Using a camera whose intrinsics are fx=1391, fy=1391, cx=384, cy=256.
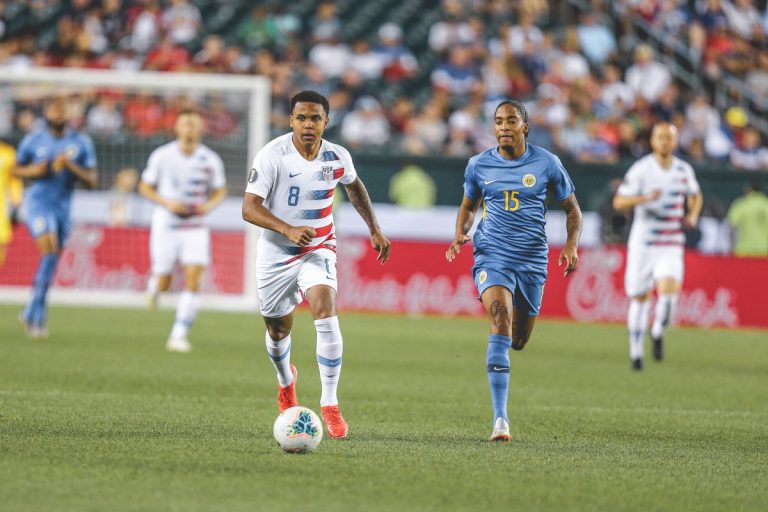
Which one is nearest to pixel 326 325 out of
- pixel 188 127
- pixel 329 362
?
pixel 329 362

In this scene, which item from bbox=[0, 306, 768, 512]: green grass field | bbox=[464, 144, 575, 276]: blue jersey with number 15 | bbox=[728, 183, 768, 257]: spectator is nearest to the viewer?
bbox=[0, 306, 768, 512]: green grass field

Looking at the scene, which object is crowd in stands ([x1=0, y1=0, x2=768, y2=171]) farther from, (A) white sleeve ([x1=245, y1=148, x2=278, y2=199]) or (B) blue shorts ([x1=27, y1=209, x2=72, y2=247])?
(A) white sleeve ([x1=245, y1=148, x2=278, y2=199])

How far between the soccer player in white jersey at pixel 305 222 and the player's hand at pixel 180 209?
6.47m

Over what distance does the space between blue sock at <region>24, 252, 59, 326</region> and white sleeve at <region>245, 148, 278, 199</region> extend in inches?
305

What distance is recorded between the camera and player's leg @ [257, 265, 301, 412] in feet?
29.2

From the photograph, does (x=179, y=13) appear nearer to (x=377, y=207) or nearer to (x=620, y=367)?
(x=377, y=207)

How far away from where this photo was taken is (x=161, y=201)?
50.1 feet

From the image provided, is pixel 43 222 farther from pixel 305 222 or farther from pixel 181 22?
pixel 181 22

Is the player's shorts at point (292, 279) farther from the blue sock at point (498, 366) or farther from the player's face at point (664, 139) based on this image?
the player's face at point (664, 139)

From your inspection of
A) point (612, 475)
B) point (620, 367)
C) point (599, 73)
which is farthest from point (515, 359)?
point (599, 73)

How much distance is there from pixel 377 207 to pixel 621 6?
920 centimetres

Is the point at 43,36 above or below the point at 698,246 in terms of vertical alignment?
above

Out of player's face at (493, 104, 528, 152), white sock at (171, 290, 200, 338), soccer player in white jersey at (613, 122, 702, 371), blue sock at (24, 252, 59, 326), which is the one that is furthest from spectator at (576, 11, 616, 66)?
→ player's face at (493, 104, 528, 152)

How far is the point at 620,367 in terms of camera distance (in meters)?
15.4
